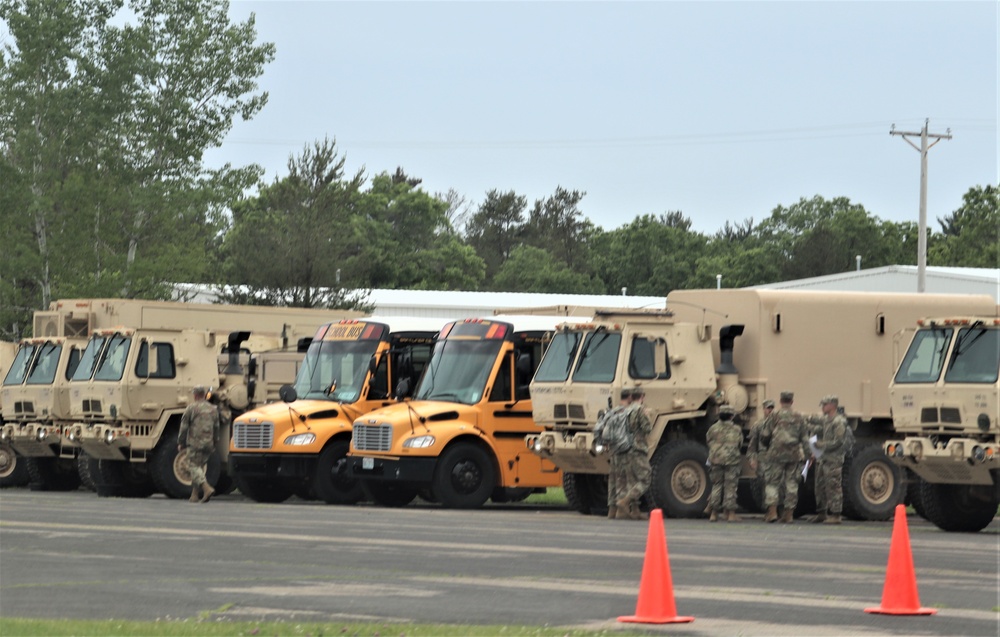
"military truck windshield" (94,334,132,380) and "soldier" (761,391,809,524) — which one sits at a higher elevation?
"military truck windshield" (94,334,132,380)

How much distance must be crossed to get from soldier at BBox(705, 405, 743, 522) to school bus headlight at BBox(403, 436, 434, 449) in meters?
4.40

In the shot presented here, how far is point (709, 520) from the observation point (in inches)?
982

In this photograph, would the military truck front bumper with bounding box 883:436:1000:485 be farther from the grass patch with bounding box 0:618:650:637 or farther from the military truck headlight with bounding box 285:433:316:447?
the grass patch with bounding box 0:618:650:637

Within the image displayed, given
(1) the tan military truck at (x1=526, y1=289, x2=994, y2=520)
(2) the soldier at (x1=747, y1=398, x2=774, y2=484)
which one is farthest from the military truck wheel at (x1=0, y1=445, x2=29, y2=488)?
(2) the soldier at (x1=747, y1=398, x2=774, y2=484)

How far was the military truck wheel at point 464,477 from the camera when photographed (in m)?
27.3

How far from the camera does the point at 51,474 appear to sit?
35938 millimetres

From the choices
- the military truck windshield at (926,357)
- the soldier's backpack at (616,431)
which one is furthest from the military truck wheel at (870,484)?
the soldier's backpack at (616,431)

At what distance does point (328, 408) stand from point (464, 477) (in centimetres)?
308

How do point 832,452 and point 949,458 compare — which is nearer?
point 949,458

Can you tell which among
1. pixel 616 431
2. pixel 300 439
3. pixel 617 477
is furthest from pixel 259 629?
pixel 300 439

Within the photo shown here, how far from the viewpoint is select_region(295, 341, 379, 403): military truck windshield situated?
98.2 feet

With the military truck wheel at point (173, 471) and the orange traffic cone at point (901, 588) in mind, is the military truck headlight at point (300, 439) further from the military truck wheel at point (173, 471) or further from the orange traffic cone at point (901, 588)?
the orange traffic cone at point (901, 588)

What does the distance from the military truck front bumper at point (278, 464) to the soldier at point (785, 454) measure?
7.84 m

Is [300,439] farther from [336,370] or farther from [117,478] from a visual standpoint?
[117,478]
